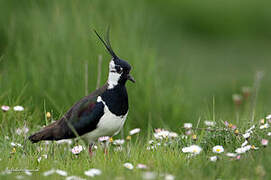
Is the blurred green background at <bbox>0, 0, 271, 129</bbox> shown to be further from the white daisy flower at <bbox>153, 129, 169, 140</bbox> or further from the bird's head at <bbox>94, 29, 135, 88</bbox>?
the bird's head at <bbox>94, 29, 135, 88</bbox>

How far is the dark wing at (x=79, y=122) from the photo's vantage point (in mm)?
4703

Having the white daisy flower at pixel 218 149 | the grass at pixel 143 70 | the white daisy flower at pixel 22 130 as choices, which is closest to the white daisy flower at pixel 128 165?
the grass at pixel 143 70

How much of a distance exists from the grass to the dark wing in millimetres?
140

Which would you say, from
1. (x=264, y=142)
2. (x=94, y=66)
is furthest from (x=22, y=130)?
(x=264, y=142)

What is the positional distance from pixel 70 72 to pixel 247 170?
11.1 feet

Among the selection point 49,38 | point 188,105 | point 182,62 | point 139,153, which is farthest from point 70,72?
point 182,62

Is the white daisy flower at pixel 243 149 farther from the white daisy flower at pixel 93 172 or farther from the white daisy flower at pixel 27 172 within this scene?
the white daisy flower at pixel 27 172

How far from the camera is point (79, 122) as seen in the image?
4.75 meters

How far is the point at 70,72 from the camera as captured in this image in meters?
6.61

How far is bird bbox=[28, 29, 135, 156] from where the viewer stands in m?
4.68

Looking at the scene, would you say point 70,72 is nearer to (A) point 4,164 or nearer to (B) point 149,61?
(B) point 149,61

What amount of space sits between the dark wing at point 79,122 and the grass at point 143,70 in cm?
14

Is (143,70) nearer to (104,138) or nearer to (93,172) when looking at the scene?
(104,138)

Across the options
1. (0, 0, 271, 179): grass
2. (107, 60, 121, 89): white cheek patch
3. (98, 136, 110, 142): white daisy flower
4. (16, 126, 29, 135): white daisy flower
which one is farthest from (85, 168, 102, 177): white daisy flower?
(16, 126, 29, 135): white daisy flower
